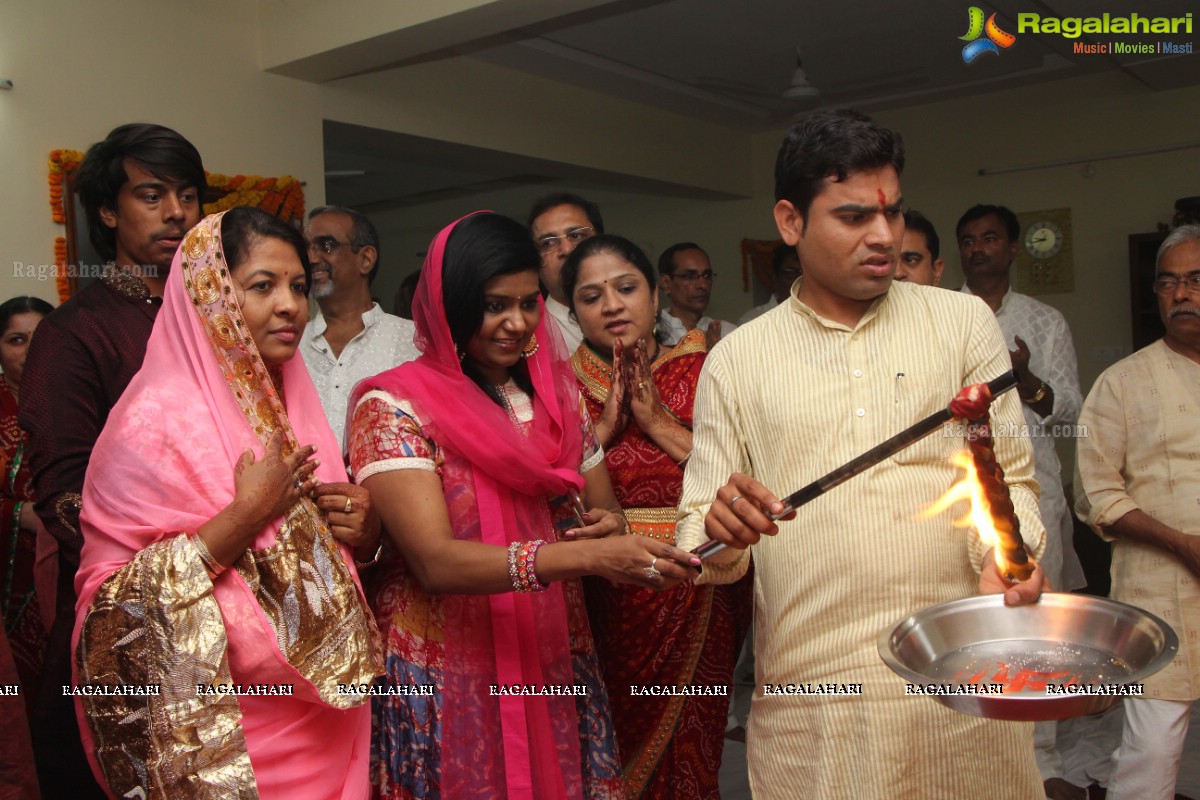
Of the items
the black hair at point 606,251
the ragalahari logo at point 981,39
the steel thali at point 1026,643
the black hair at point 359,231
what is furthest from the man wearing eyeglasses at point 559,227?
the ragalahari logo at point 981,39

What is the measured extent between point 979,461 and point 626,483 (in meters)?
1.42

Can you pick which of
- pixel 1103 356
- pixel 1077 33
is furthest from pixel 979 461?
pixel 1103 356

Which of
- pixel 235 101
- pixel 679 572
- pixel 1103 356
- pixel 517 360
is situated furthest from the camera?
pixel 1103 356

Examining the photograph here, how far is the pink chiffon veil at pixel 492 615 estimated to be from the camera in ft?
7.30

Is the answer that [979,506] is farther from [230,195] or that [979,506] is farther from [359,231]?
[230,195]

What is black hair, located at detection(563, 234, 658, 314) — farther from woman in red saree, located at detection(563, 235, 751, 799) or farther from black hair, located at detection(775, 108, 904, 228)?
black hair, located at detection(775, 108, 904, 228)

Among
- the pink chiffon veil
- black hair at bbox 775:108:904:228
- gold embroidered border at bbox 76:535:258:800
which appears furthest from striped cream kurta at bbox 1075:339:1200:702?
gold embroidered border at bbox 76:535:258:800

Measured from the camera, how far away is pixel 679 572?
1868 millimetres

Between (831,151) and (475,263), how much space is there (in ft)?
2.61

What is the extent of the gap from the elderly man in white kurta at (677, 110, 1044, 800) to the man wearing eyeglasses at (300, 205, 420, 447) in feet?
6.85

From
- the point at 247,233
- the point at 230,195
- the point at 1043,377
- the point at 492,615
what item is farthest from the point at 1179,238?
the point at 230,195

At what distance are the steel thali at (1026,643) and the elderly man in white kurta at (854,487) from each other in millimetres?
139

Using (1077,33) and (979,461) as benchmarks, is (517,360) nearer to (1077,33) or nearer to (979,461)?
(979,461)

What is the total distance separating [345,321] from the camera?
4055mm
